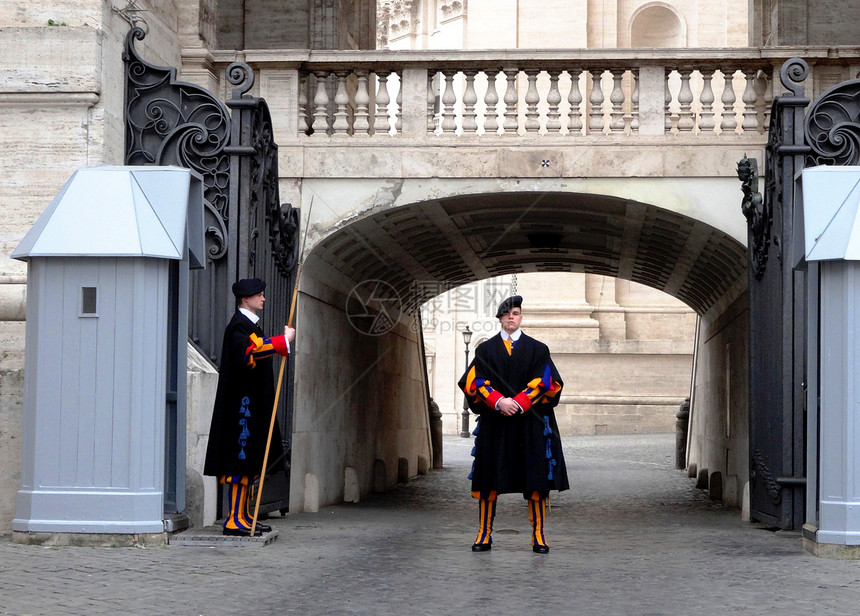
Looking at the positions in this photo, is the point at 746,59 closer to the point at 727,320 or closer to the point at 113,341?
the point at 727,320

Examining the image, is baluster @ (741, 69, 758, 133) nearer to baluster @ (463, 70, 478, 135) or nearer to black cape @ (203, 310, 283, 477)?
baluster @ (463, 70, 478, 135)

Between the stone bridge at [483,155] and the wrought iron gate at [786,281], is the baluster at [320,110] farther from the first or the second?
the wrought iron gate at [786,281]

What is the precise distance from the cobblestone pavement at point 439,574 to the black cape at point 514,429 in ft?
1.75

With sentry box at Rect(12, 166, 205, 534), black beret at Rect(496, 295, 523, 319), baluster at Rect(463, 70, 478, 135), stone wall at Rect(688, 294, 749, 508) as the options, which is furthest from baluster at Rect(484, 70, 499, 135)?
sentry box at Rect(12, 166, 205, 534)

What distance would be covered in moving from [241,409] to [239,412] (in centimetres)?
2

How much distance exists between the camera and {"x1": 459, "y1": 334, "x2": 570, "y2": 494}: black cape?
29.5 feet

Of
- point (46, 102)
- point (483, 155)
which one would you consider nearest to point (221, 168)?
point (46, 102)

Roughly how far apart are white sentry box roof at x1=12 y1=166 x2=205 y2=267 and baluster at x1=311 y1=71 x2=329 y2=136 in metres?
4.34

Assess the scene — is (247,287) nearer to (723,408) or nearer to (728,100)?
(728,100)

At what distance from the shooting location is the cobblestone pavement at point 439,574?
6473 millimetres

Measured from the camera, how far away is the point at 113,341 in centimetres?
841

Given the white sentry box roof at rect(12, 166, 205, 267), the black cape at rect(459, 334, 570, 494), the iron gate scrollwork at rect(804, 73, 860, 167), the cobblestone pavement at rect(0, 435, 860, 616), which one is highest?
the iron gate scrollwork at rect(804, 73, 860, 167)

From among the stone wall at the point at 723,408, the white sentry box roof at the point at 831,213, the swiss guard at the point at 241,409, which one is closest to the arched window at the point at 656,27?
the stone wall at the point at 723,408

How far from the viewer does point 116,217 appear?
8.52 meters
